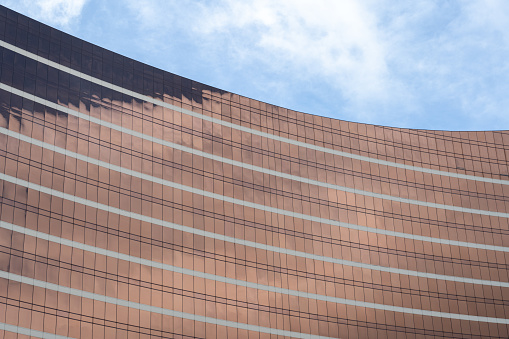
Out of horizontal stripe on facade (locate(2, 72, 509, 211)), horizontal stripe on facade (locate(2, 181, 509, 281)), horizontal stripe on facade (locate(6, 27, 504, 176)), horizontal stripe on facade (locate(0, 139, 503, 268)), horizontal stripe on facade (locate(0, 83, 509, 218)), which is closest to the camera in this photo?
horizontal stripe on facade (locate(0, 139, 503, 268))

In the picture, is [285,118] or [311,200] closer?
[311,200]

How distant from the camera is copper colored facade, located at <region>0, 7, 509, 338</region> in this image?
242 feet

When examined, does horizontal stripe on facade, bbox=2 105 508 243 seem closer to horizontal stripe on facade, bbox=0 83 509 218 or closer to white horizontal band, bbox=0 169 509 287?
horizontal stripe on facade, bbox=0 83 509 218

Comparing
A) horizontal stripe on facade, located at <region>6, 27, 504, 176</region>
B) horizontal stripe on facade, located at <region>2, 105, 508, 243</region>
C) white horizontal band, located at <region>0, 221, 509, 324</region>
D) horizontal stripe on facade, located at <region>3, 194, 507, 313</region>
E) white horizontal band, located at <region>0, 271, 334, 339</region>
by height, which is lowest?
white horizontal band, located at <region>0, 271, 334, 339</region>

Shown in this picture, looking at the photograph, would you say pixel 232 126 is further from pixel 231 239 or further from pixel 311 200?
pixel 231 239

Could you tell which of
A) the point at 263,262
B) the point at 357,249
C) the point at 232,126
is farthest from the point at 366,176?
the point at 263,262

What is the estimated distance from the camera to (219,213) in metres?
84.4

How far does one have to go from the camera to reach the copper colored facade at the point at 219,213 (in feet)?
242

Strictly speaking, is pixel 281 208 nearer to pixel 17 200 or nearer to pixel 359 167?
pixel 359 167

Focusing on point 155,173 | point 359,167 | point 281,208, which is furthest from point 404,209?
point 155,173

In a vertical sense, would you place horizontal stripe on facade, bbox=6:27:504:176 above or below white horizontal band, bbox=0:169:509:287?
above

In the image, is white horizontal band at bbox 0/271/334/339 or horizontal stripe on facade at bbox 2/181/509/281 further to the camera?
horizontal stripe on facade at bbox 2/181/509/281

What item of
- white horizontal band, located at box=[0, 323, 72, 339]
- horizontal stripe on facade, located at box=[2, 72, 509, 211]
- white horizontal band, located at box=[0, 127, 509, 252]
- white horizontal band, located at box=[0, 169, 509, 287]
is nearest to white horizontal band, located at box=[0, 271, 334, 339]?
white horizontal band, located at box=[0, 323, 72, 339]

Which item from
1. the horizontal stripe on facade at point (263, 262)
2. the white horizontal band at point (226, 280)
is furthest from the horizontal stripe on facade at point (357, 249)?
the white horizontal band at point (226, 280)
